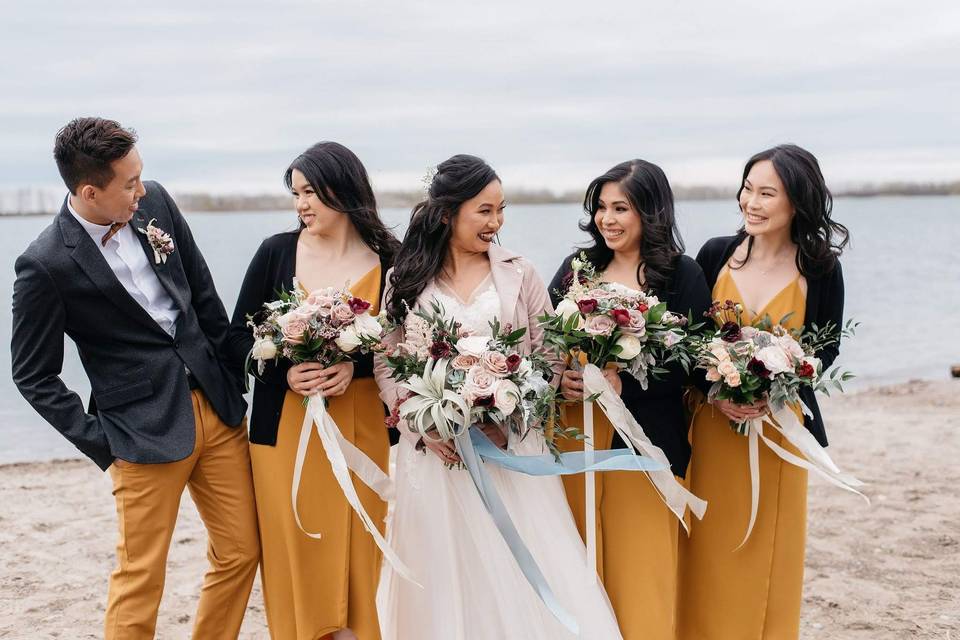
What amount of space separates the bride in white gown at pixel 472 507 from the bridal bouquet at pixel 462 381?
0.64 ft

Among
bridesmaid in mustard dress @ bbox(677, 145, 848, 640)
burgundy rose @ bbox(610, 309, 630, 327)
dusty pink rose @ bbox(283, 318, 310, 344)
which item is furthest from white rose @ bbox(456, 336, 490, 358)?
bridesmaid in mustard dress @ bbox(677, 145, 848, 640)

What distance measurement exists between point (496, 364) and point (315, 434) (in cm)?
113

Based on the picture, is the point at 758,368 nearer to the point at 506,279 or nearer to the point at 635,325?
the point at 635,325

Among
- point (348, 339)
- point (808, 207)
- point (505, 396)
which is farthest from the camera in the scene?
point (808, 207)

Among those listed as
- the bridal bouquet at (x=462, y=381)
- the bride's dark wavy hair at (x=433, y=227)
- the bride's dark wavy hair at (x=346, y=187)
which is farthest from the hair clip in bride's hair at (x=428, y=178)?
the bridal bouquet at (x=462, y=381)

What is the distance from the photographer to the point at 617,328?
417 centimetres

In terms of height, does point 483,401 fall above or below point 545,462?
above

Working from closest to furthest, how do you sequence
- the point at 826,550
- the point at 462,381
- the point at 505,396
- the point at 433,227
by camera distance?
the point at 505,396
the point at 462,381
the point at 433,227
the point at 826,550

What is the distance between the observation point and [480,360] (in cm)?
405

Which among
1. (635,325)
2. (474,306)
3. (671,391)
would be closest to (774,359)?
(671,391)

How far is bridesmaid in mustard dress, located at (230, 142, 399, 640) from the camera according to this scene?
4.61 m

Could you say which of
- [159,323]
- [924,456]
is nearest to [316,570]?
[159,323]

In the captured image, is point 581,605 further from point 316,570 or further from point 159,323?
point 159,323

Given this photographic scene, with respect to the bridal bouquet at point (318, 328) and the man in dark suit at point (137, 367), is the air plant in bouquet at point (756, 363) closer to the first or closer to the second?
the bridal bouquet at point (318, 328)
